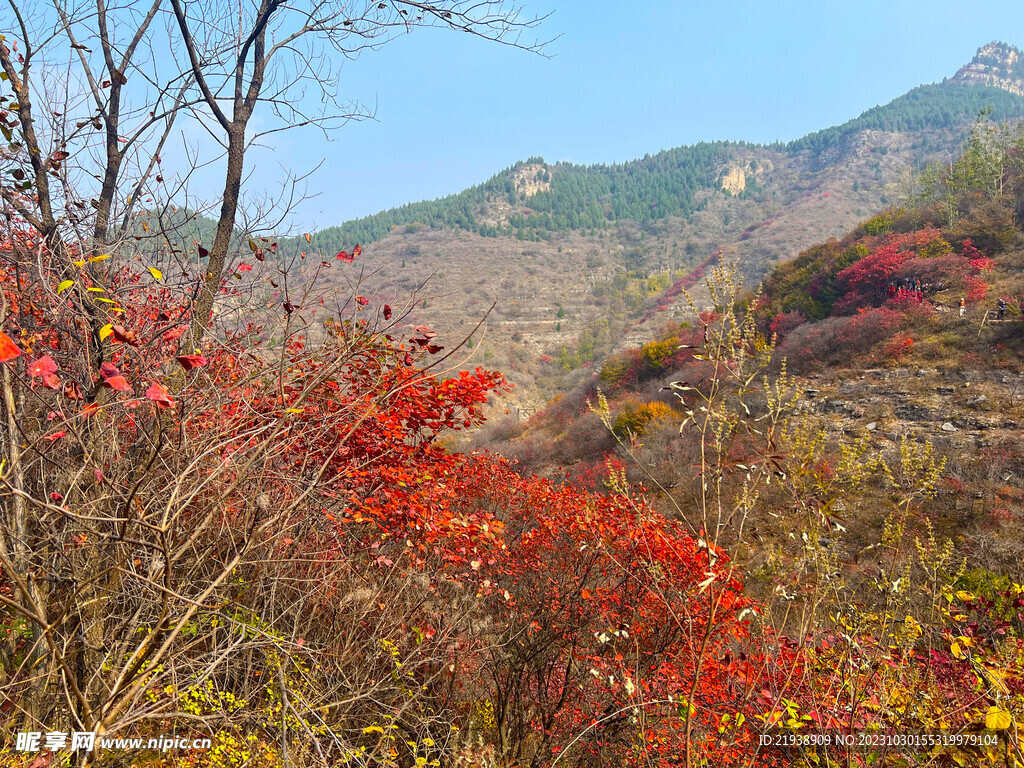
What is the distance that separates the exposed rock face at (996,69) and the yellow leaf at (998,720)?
147 meters

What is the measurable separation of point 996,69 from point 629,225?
93434 millimetres

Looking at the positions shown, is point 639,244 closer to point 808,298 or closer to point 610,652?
point 808,298

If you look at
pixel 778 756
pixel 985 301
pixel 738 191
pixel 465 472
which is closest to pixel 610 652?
pixel 778 756

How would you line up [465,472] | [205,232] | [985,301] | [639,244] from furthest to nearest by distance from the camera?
[639,244], [985,301], [465,472], [205,232]

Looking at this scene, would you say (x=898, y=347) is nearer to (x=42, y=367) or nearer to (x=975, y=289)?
(x=975, y=289)

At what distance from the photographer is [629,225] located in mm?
83625

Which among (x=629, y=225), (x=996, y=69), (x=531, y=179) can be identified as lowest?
(x=629, y=225)

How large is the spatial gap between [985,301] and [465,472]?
56.8 ft

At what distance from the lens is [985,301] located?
50.2ft

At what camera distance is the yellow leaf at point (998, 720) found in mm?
1385

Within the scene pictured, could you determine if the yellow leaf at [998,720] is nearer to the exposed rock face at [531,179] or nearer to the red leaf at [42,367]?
the red leaf at [42,367]

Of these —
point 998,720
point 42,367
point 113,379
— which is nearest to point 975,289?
point 998,720

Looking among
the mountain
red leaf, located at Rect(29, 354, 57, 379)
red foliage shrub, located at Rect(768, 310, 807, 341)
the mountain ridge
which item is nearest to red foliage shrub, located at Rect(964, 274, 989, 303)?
red foliage shrub, located at Rect(768, 310, 807, 341)

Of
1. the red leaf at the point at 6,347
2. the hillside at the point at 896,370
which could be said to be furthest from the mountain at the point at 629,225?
the red leaf at the point at 6,347
